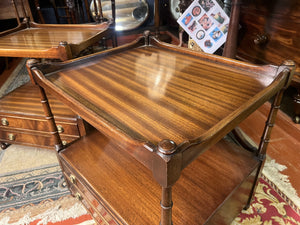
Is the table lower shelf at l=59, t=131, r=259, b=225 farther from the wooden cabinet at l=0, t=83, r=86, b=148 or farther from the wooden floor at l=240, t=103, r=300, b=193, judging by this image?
the wooden floor at l=240, t=103, r=300, b=193

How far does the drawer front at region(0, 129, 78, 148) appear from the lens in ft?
3.59

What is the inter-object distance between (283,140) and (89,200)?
0.93 metres

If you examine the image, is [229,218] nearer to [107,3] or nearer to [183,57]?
[183,57]

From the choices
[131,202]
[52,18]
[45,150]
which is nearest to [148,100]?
[131,202]

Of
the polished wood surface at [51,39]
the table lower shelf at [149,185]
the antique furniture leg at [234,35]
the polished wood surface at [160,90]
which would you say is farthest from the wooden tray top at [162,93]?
the antique furniture leg at [234,35]

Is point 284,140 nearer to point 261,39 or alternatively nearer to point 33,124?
point 261,39

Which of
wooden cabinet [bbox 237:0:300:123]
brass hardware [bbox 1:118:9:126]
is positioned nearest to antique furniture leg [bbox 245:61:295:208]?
wooden cabinet [bbox 237:0:300:123]

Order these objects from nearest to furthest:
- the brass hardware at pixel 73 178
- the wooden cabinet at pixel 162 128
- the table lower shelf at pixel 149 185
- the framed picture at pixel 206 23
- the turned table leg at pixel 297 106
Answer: the wooden cabinet at pixel 162 128
the table lower shelf at pixel 149 185
the brass hardware at pixel 73 178
the turned table leg at pixel 297 106
the framed picture at pixel 206 23

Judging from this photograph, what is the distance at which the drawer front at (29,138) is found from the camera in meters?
1.09

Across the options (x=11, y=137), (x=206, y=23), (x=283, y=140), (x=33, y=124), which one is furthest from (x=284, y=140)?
(x=11, y=137)

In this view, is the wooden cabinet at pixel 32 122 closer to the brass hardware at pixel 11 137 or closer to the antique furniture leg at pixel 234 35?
the brass hardware at pixel 11 137

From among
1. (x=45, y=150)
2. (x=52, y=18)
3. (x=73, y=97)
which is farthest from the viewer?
(x=52, y=18)

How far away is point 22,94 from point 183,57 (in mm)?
882

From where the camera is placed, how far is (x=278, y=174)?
0.98 m
